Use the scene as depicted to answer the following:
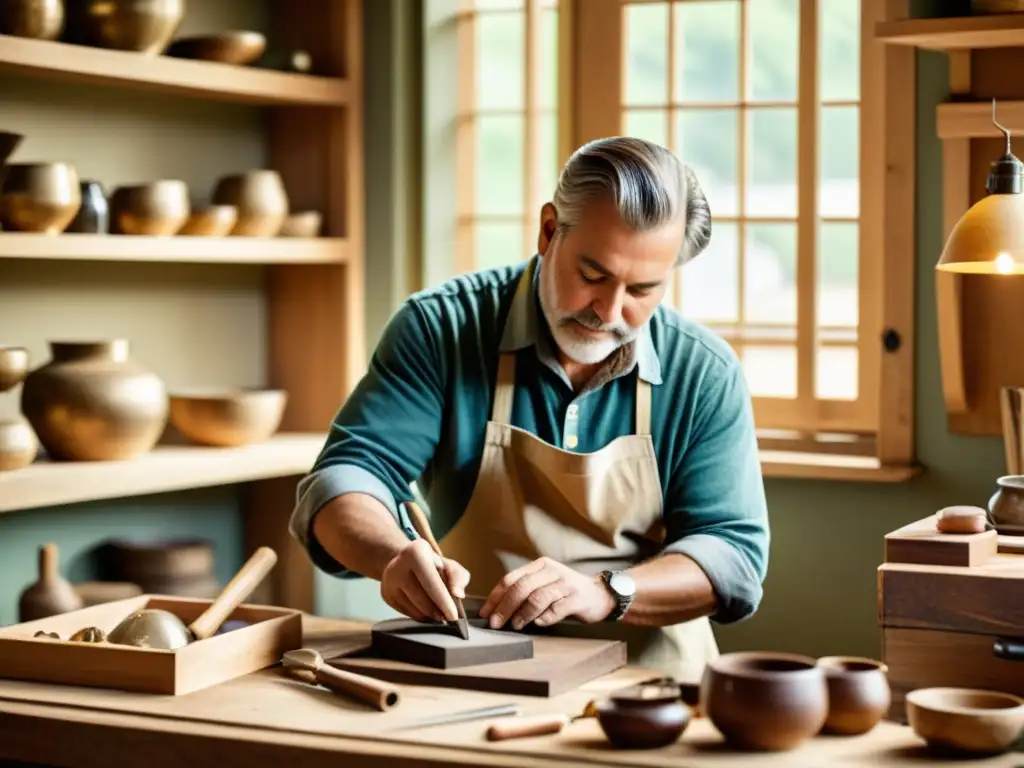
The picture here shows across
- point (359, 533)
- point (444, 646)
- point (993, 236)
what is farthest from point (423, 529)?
point (993, 236)

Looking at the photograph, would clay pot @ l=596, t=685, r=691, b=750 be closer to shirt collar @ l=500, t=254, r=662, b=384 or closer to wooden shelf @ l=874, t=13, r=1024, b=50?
shirt collar @ l=500, t=254, r=662, b=384

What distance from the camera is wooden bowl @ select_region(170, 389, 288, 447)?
4.29 metres

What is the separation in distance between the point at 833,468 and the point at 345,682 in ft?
6.87

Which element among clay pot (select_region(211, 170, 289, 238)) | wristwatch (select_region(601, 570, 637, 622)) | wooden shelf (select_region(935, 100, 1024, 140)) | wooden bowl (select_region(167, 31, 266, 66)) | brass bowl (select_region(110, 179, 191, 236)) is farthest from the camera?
clay pot (select_region(211, 170, 289, 238))

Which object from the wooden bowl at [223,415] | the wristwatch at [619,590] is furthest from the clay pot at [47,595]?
the wristwatch at [619,590]

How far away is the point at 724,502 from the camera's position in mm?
2893

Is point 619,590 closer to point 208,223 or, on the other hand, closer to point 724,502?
point 724,502

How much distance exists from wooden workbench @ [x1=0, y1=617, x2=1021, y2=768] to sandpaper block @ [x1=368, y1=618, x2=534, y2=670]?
0.25 ft

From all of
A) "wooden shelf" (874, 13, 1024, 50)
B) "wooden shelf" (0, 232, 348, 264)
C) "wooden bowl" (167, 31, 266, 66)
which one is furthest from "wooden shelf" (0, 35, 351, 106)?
"wooden shelf" (874, 13, 1024, 50)

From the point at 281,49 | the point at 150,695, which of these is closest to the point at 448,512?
the point at 150,695

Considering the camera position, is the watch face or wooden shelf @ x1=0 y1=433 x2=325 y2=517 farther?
wooden shelf @ x1=0 y1=433 x2=325 y2=517

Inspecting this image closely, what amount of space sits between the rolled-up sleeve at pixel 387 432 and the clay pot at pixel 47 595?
1.23 m

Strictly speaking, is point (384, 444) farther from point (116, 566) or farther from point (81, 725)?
point (116, 566)

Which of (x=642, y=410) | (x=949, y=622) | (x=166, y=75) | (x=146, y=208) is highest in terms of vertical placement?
(x=166, y=75)
